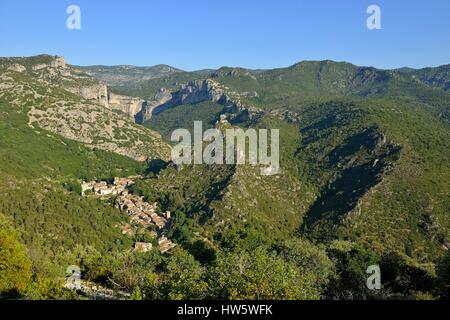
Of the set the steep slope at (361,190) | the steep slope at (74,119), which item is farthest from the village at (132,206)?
the steep slope at (74,119)

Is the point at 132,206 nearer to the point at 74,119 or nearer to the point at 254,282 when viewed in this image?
the point at 74,119

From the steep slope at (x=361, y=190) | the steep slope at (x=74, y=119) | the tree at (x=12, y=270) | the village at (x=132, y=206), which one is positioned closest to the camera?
the tree at (x=12, y=270)

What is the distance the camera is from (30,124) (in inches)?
6152

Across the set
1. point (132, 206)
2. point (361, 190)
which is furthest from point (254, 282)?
point (132, 206)

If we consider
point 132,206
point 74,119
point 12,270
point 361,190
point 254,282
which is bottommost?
point 132,206

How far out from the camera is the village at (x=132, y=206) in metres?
99.9

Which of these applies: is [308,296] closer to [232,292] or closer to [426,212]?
[232,292]

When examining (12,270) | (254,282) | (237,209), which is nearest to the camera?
(254,282)

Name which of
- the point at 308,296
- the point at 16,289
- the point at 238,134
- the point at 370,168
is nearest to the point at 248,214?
the point at 370,168

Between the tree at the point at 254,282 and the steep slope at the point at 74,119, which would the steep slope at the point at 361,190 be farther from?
the steep slope at the point at 74,119

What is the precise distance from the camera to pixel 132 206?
4459 inches

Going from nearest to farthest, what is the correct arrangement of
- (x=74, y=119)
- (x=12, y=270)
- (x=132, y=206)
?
(x=12, y=270)
(x=132, y=206)
(x=74, y=119)

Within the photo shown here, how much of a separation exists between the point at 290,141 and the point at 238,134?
24889 mm

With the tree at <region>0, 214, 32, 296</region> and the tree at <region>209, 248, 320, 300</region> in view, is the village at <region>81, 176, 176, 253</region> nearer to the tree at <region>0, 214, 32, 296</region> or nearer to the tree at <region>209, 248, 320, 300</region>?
the tree at <region>0, 214, 32, 296</region>
